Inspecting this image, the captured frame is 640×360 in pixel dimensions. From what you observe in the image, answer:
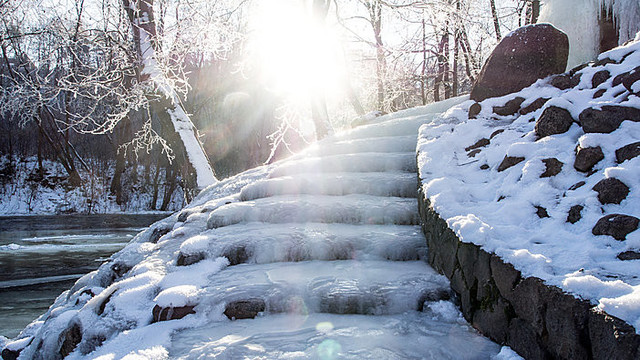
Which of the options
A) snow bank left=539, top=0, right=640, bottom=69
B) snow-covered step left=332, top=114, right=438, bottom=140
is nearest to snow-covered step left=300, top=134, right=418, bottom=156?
snow-covered step left=332, top=114, right=438, bottom=140

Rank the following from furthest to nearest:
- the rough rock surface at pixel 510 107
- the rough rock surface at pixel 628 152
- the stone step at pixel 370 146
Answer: the stone step at pixel 370 146 < the rough rock surface at pixel 510 107 < the rough rock surface at pixel 628 152

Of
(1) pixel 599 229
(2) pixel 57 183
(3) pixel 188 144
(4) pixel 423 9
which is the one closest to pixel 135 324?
(1) pixel 599 229

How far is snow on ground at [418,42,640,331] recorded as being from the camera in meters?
1.75

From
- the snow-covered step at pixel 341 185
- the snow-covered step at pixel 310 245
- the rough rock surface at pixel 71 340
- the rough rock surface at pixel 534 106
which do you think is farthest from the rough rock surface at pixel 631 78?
the rough rock surface at pixel 71 340

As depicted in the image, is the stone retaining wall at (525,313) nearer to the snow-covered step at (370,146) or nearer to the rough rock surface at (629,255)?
the rough rock surface at (629,255)

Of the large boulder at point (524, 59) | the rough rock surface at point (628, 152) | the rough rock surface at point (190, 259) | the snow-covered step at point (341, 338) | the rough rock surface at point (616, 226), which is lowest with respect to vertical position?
the snow-covered step at point (341, 338)

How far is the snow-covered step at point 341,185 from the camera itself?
4.47m

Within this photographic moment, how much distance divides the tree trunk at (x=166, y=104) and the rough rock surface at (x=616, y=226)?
272 inches

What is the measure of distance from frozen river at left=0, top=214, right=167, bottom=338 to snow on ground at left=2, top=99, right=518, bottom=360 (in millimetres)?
1773

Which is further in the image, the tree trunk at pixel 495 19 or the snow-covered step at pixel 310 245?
the tree trunk at pixel 495 19

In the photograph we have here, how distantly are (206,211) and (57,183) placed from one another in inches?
633

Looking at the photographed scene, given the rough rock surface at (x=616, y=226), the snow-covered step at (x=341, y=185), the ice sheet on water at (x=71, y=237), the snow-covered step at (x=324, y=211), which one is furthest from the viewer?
the ice sheet on water at (x=71, y=237)

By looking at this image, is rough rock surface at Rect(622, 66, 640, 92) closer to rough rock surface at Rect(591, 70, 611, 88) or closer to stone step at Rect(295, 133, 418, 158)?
rough rock surface at Rect(591, 70, 611, 88)

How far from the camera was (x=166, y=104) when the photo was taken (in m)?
8.28
